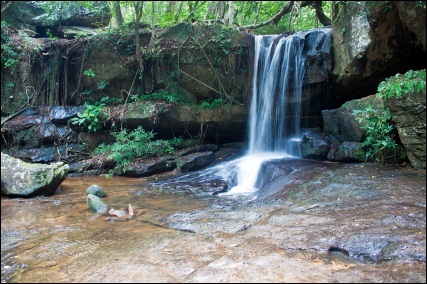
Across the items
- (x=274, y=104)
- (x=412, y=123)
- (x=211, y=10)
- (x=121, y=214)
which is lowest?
(x=121, y=214)

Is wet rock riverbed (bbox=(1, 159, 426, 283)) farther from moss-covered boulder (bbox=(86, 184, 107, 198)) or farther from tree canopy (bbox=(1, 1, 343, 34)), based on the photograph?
tree canopy (bbox=(1, 1, 343, 34))

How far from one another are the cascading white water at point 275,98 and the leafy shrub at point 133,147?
226cm

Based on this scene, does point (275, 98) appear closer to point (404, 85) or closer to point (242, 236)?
point (404, 85)

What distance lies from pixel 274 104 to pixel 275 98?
18cm

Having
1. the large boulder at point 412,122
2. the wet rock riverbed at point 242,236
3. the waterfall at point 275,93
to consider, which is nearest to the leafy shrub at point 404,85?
the large boulder at point 412,122

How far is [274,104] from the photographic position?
30.8 ft

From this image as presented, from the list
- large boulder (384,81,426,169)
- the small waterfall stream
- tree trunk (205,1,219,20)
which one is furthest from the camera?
tree trunk (205,1,219,20)

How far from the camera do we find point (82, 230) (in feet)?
14.2

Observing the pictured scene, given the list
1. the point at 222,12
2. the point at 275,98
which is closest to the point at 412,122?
the point at 275,98

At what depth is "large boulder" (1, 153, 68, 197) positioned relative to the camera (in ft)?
19.5

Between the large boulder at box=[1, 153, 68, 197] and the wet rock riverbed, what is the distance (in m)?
0.19

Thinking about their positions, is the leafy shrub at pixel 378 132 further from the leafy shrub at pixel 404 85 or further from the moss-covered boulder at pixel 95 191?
the moss-covered boulder at pixel 95 191

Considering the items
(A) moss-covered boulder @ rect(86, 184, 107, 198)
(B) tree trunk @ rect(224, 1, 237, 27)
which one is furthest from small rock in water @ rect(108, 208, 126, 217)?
(B) tree trunk @ rect(224, 1, 237, 27)

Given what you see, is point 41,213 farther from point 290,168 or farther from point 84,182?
point 290,168
